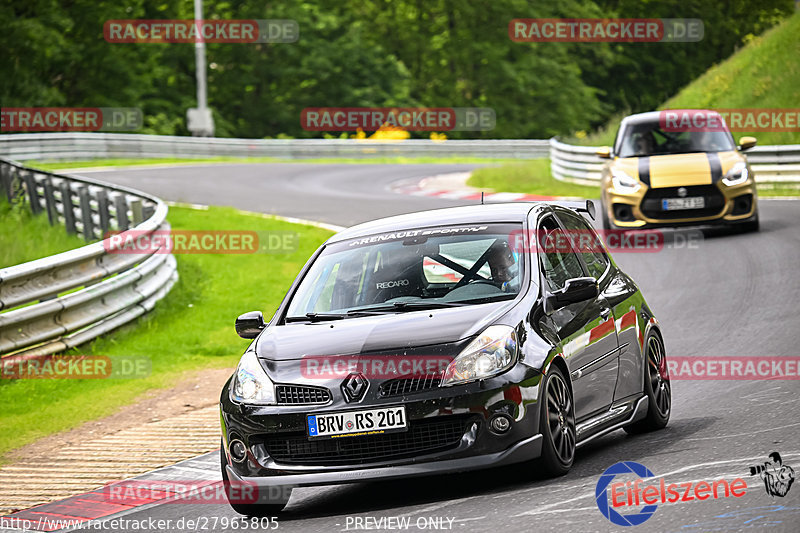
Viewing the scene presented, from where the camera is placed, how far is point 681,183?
18047 millimetres

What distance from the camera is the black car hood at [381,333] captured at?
22.5 ft

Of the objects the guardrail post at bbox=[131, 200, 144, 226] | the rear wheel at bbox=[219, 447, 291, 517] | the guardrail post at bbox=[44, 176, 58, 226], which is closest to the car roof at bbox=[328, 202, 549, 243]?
the rear wheel at bbox=[219, 447, 291, 517]

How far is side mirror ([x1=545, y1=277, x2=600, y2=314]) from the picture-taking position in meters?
7.44

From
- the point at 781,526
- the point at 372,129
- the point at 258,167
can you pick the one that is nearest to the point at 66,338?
the point at 781,526

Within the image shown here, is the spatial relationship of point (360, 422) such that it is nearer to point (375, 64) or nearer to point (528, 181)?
point (528, 181)

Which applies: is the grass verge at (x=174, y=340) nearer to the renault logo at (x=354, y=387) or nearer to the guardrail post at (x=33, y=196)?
the guardrail post at (x=33, y=196)

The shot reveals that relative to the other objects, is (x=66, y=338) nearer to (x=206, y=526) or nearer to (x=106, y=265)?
(x=106, y=265)

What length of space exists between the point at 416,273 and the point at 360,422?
133cm

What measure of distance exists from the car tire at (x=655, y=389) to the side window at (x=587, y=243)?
567mm

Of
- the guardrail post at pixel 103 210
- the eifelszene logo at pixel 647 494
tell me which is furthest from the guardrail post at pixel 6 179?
the eifelszene logo at pixel 647 494

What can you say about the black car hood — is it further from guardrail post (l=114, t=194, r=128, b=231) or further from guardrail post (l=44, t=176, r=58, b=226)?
guardrail post (l=44, t=176, r=58, b=226)

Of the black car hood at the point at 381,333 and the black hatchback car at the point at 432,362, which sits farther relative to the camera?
the black car hood at the point at 381,333

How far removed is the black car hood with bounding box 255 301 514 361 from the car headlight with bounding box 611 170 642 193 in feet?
37.4

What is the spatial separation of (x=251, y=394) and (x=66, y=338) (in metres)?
5.79
